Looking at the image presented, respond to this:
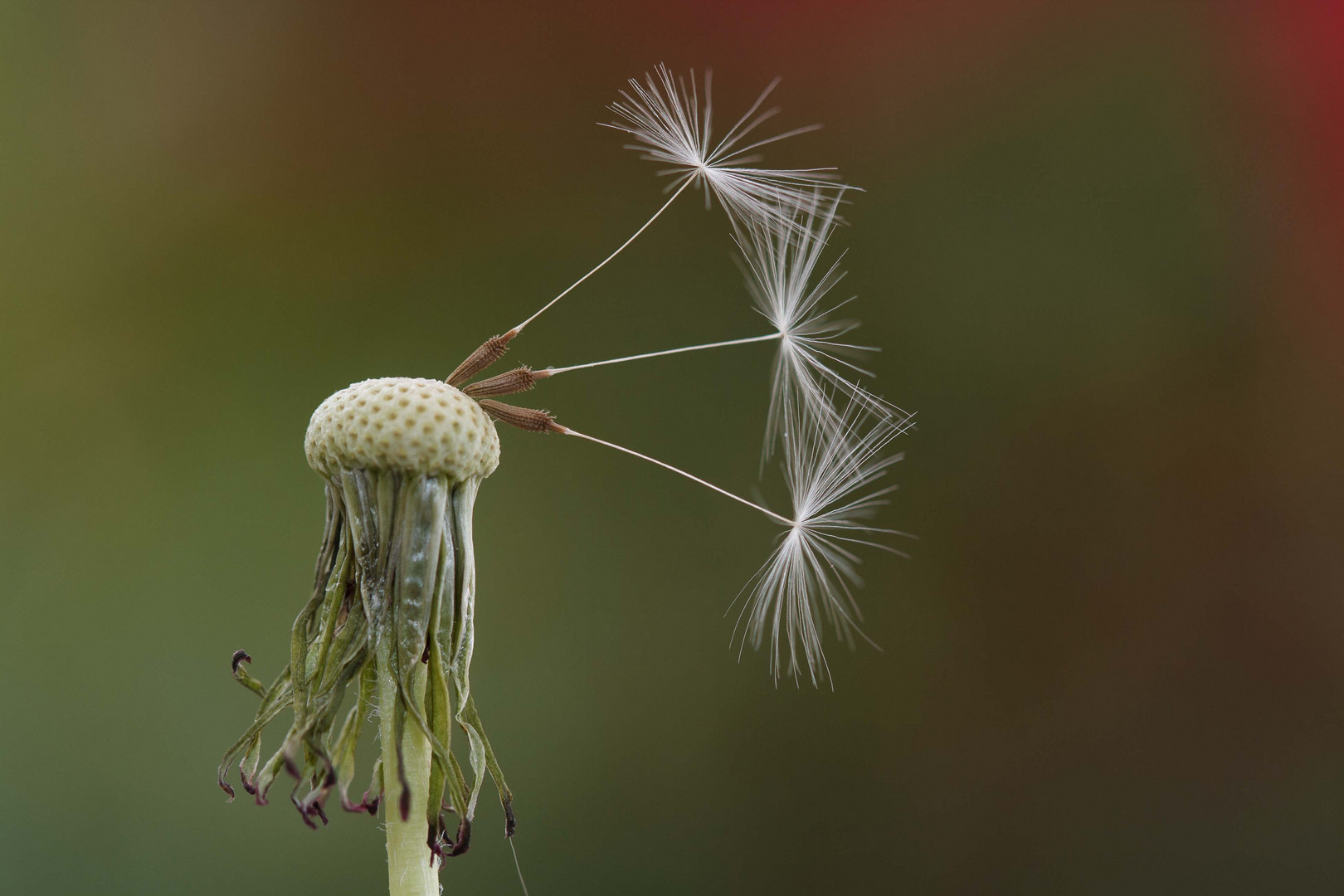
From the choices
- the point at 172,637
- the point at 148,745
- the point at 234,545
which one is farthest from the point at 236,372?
the point at 148,745

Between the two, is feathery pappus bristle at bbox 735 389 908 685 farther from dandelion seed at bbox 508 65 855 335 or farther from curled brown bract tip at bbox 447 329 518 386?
curled brown bract tip at bbox 447 329 518 386

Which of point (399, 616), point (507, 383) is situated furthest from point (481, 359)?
point (399, 616)

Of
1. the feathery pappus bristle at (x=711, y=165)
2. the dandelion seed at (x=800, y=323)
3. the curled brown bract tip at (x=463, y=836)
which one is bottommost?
the curled brown bract tip at (x=463, y=836)

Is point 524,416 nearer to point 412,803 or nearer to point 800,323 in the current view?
point 412,803

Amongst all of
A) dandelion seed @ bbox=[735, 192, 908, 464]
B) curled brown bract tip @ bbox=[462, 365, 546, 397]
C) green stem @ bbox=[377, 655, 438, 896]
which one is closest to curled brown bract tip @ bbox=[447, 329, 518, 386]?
curled brown bract tip @ bbox=[462, 365, 546, 397]

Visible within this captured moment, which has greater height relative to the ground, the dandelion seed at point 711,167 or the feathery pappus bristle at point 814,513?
the dandelion seed at point 711,167

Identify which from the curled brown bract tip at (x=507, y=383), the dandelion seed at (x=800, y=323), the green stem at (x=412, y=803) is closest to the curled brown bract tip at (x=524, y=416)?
the curled brown bract tip at (x=507, y=383)

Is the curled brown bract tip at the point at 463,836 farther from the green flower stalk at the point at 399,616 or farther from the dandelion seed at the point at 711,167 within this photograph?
the dandelion seed at the point at 711,167
